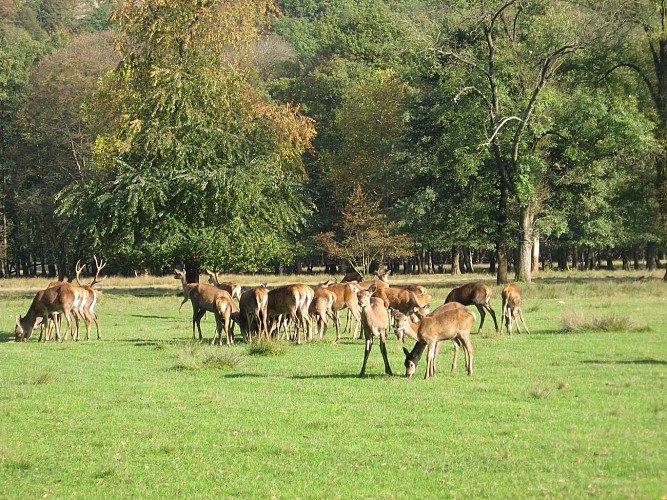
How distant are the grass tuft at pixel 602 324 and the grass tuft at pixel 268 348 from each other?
642 cm

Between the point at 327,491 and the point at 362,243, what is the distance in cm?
4143

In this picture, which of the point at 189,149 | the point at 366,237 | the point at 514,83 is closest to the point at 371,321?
the point at 189,149

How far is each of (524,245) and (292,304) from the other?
21.4 metres

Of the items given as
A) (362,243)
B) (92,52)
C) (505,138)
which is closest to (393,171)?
(362,243)

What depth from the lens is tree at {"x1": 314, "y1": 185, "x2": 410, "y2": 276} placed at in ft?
164


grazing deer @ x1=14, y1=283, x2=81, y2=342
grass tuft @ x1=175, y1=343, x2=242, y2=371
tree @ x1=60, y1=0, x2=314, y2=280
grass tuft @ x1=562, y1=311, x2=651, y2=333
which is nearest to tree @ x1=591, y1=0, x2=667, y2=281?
tree @ x1=60, y1=0, x2=314, y2=280

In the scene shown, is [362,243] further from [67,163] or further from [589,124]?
[67,163]

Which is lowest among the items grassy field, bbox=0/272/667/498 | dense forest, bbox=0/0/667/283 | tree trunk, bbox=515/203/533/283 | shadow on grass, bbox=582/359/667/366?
grassy field, bbox=0/272/667/498

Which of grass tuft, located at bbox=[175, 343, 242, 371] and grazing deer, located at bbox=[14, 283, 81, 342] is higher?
grazing deer, located at bbox=[14, 283, 81, 342]

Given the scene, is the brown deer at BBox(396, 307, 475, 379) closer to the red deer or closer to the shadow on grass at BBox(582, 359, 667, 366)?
the shadow on grass at BBox(582, 359, 667, 366)

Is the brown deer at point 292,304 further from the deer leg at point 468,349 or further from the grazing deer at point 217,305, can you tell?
the deer leg at point 468,349

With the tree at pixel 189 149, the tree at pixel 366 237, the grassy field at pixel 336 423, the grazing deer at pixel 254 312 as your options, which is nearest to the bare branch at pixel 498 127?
the tree at pixel 189 149

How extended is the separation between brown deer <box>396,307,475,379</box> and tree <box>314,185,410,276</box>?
3443 centimetres

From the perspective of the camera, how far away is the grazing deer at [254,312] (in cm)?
2044
